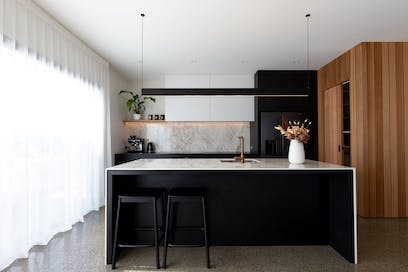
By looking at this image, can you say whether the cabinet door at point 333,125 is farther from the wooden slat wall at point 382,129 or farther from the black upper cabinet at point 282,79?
the wooden slat wall at point 382,129

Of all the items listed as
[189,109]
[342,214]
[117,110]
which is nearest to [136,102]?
[117,110]

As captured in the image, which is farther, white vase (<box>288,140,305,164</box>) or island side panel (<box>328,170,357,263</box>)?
white vase (<box>288,140,305,164</box>)

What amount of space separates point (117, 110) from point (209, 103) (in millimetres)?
1960

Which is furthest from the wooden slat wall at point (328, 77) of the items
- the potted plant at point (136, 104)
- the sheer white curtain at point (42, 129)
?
the sheer white curtain at point (42, 129)

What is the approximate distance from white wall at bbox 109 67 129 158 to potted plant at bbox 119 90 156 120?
158mm

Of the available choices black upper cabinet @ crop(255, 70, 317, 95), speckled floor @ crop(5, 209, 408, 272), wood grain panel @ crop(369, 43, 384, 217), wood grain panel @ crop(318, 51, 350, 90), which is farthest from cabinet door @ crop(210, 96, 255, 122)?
speckled floor @ crop(5, 209, 408, 272)

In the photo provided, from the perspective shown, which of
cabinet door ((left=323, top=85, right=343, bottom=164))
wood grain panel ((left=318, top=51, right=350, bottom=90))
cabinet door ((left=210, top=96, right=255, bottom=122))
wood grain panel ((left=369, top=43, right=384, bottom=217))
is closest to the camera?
wood grain panel ((left=369, top=43, right=384, bottom=217))

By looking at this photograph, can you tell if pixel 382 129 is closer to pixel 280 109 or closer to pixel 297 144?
pixel 280 109

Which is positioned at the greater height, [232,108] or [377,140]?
[232,108]

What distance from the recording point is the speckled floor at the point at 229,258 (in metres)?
2.41

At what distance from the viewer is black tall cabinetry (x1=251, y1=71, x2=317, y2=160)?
5211mm

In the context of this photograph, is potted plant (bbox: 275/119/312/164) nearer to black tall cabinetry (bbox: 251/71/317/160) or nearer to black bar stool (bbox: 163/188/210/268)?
black bar stool (bbox: 163/188/210/268)

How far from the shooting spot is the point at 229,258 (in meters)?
2.59

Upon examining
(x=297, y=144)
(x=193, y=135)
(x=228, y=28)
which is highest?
(x=228, y=28)
